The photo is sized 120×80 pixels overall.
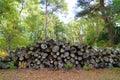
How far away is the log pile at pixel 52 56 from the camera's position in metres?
9.80

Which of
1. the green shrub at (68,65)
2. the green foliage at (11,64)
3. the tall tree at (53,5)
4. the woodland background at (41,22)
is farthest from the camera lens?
the tall tree at (53,5)

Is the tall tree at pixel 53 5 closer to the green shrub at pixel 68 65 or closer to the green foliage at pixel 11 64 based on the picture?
the green foliage at pixel 11 64

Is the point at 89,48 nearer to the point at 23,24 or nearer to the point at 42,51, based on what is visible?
the point at 42,51

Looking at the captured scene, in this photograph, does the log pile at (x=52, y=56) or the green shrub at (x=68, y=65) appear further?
the log pile at (x=52, y=56)

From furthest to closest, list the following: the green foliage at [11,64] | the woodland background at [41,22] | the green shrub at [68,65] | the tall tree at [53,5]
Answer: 1. the tall tree at [53,5]
2. the woodland background at [41,22]
3. the green foliage at [11,64]
4. the green shrub at [68,65]

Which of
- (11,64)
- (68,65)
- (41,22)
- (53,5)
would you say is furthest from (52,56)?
(41,22)

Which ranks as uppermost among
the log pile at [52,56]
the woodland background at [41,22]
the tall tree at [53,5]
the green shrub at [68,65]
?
the tall tree at [53,5]

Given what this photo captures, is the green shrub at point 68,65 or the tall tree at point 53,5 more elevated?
the tall tree at point 53,5

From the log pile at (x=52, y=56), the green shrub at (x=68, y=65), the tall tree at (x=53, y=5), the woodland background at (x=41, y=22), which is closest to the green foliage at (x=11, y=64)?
the log pile at (x=52, y=56)

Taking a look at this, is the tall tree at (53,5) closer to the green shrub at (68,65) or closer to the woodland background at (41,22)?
the woodland background at (41,22)

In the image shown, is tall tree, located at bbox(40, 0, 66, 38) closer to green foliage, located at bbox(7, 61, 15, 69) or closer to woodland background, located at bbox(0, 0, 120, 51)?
Answer: woodland background, located at bbox(0, 0, 120, 51)

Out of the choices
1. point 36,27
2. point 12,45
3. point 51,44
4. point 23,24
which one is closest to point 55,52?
point 51,44

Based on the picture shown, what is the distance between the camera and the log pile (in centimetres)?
980

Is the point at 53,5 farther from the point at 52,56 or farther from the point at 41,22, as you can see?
the point at 52,56
